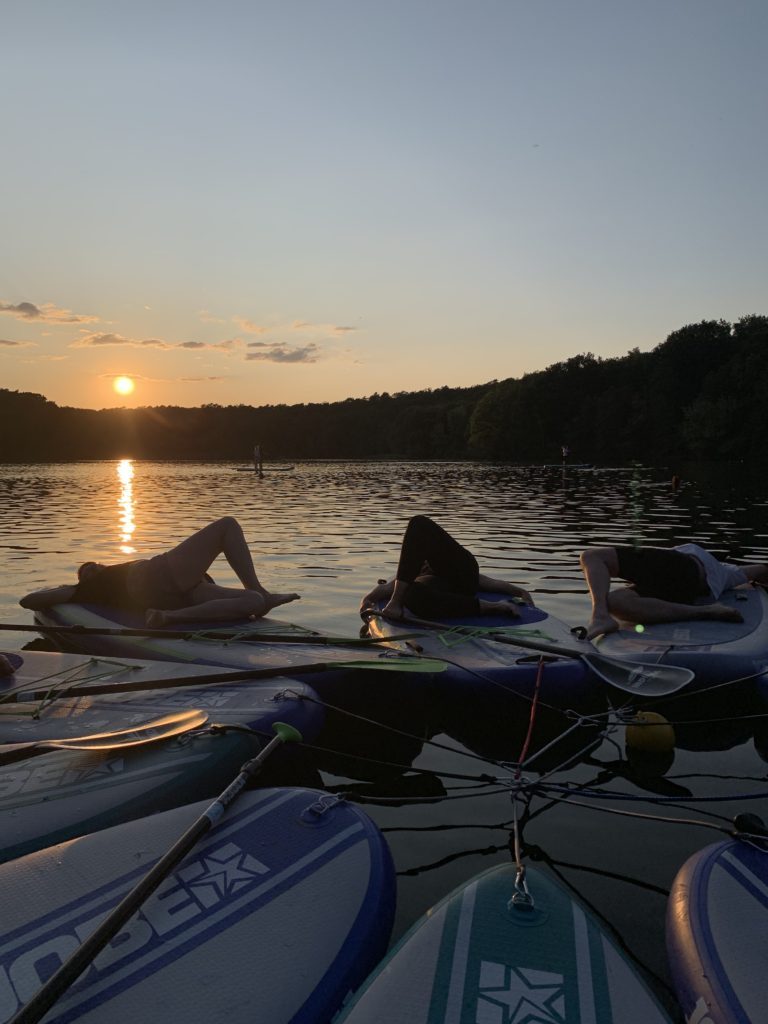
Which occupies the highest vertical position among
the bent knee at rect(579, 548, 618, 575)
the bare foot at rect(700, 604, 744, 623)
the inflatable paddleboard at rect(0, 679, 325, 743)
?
the bent knee at rect(579, 548, 618, 575)

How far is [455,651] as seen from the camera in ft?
21.5

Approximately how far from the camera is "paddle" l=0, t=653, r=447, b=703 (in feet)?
17.7

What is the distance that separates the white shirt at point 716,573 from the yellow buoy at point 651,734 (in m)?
2.73

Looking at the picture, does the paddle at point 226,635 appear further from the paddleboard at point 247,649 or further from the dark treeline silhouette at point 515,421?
the dark treeline silhouette at point 515,421

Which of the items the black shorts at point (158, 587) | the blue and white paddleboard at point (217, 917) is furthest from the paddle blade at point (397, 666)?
the black shorts at point (158, 587)

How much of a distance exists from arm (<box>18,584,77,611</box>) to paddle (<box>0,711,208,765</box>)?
351cm

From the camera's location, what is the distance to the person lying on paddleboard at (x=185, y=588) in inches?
293

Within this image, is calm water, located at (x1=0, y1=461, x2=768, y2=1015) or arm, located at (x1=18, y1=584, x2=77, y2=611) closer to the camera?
calm water, located at (x1=0, y1=461, x2=768, y2=1015)

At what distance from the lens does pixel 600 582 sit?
23.9 ft

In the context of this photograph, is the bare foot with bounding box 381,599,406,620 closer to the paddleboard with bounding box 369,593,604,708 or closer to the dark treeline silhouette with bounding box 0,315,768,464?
the paddleboard with bounding box 369,593,604,708

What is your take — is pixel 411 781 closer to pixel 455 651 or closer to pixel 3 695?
pixel 455 651

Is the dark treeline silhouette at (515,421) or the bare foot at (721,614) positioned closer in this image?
the bare foot at (721,614)

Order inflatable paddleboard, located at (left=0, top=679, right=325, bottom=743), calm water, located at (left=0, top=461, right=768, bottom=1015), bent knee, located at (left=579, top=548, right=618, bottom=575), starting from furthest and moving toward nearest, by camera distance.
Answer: bent knee, located at (left=579, top=548, right=618, bottom=575) → inflatable paddleboard, located at (left=0, top=679, right=325, bottom=743) → calm water, located at (left=0, top=461, right=768, bottom=1015)

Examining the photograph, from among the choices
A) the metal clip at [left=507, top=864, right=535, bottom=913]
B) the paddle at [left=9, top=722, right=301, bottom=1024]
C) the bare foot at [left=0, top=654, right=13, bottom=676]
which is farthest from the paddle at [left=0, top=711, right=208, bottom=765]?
the metal clip at [left=507, top=864, right=535, bottom=913]
